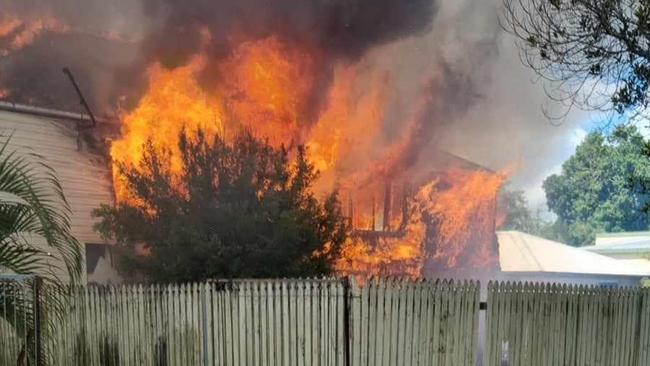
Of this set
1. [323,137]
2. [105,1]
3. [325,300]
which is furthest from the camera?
[323,137]

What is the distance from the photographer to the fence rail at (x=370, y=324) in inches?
253

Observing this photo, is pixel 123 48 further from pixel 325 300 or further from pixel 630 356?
pixel 630 356

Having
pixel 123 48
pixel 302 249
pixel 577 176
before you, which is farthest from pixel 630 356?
pixel 577 176

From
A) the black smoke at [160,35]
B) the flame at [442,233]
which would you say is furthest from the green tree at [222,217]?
the black smoke at [160,35]

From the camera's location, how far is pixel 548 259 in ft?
46.6

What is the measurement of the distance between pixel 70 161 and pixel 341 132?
609cm

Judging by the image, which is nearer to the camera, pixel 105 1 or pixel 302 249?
pixel 302 249

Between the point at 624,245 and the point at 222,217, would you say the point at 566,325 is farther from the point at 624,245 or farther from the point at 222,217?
the point at 624,245

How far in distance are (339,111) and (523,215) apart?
7.59m

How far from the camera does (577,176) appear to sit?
2028cm

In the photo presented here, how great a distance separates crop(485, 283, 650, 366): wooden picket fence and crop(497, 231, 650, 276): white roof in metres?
6.61

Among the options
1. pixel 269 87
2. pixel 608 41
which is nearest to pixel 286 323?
pixel 608 41

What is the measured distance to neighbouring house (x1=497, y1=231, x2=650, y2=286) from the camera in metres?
13.6

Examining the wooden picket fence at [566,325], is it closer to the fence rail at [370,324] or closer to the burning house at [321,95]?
the fence rail at [370,324]
